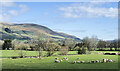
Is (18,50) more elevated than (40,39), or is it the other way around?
(40,39)

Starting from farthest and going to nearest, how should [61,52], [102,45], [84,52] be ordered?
[102,45] < [84,52] < [61,52]

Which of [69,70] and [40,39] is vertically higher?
[40,39]

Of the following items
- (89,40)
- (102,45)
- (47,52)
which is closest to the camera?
(47,52)

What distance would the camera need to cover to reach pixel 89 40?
53094 millimetres

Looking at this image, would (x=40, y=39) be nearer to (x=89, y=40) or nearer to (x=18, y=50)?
(x=18, y=50)

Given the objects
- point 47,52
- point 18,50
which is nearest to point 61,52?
→ point 47,52

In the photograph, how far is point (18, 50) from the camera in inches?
1351

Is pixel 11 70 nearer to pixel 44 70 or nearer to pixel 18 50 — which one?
pixel 44 70

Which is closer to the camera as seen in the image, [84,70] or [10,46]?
[84,70]

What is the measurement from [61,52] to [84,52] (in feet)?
22.4

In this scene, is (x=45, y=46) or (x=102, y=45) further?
(x=102, y=45)

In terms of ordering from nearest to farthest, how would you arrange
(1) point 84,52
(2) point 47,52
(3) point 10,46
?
(2) point 47,52
(1) point 84,52
(3) point 10,46

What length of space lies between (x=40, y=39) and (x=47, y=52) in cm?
440

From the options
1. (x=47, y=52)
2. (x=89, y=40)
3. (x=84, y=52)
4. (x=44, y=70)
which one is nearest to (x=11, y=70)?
(x=44, y=70)
